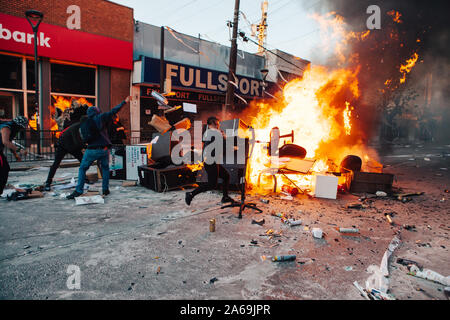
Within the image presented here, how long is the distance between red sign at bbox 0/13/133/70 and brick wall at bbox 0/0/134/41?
325 mm

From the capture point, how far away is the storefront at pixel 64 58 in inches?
446

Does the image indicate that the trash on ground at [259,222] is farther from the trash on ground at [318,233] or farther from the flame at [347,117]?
the flame at [347,117]

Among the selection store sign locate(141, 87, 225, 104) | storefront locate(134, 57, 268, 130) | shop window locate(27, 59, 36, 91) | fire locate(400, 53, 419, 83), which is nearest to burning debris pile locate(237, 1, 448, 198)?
fire locate(400, 53, 419, 83)

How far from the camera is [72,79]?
13273mm

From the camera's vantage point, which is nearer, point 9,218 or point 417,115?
point 9,218

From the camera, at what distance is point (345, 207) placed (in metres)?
6.36

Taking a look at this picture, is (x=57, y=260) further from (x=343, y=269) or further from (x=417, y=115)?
(x=417, y=115)

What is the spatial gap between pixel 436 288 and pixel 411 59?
10080mm

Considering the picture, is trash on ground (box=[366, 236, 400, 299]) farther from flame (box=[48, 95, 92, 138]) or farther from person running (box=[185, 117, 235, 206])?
flame (box=[48, 95, 92, 138])

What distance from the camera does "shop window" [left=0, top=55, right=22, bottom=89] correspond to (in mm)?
11434

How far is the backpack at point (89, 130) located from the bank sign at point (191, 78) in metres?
7.55

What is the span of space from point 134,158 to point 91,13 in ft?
31.2
